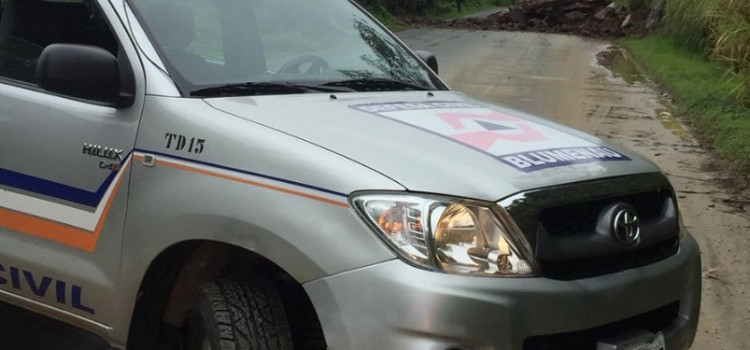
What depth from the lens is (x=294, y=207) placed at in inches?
103

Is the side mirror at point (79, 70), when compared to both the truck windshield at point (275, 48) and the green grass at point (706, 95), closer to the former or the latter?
the truck windshield at point (275, 48)

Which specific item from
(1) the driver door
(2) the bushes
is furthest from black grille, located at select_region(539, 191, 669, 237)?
(2) the bushes

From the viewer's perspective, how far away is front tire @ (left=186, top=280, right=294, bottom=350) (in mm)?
2748

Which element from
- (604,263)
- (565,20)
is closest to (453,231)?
(604,263)

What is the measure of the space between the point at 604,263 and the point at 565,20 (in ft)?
114

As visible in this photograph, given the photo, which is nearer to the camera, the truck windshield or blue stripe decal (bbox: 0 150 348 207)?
blue stripe decal (bbox: 0 150 348 207)

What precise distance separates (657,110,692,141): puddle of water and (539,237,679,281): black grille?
26.1 ft

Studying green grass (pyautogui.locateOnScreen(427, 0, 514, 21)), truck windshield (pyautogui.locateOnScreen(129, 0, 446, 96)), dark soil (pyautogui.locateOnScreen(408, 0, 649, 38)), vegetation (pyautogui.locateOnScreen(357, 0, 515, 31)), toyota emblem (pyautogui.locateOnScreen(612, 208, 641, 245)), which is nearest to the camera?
toyota emblem (pyautogui.locateOnScreen(612, 208, 641, 245))

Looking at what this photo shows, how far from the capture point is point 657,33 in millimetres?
25156

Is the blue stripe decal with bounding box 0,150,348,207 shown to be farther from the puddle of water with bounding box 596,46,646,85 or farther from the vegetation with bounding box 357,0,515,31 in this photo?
the vegetation with bounding box 357,0,515,31

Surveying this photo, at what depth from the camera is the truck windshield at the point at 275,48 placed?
10.6ft

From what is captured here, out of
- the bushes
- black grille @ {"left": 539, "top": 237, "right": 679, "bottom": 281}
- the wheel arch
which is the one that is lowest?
the bushes

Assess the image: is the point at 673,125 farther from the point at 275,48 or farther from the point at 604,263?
the point at 604,263

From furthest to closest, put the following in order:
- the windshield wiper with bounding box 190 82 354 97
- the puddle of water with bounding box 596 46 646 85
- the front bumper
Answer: the puddle of water with bounding box 596 46 646 85 < the windshield wiper with bounding box 190 82 354 97 < the front bumper
